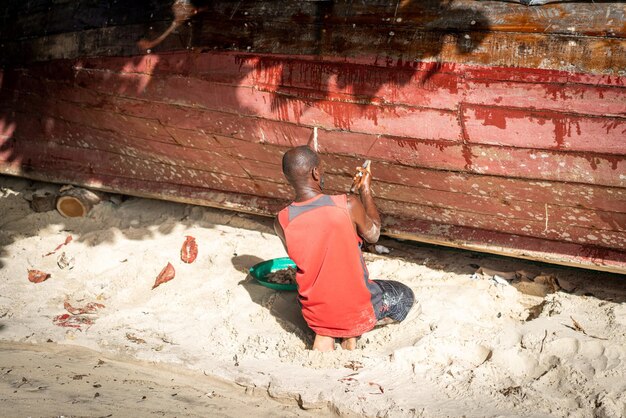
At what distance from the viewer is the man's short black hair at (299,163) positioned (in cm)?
377

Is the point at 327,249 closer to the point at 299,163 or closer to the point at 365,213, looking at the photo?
the point at 365,213

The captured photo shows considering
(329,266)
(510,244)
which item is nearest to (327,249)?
(329,266)

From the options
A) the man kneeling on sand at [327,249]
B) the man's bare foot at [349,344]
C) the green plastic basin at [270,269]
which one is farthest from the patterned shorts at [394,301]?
the green plastic basin at [270,269]

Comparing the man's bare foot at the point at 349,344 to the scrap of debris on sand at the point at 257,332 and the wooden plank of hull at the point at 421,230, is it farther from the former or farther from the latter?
the wooden plank of hull at the point at 421,230

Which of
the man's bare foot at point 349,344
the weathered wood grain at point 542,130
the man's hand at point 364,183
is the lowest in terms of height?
the man's bare foot at point 349,344

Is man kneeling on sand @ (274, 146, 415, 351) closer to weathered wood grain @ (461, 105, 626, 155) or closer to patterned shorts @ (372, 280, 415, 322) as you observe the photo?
patterned shorts @ (372, 280, 415, 322)

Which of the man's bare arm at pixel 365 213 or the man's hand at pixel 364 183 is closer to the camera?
the man's bare arm at pixel 365 213

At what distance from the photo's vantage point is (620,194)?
12.8 feet

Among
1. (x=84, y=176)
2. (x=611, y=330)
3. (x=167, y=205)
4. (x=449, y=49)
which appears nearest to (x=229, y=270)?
(x=167, y=205)

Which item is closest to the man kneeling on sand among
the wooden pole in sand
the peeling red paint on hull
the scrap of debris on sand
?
the scrap of debris on sand

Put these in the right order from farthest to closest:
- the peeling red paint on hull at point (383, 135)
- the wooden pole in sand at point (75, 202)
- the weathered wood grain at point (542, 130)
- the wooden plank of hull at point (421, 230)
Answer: the wooden pole in sand at point (75, 202) → the wooden plank of hull at point (421, 230) → the peeling red paint on hull at point (383, 135) → the weathered wood grain at point (542, 130)

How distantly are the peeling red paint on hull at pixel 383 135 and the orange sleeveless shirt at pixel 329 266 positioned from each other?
818 millimetres

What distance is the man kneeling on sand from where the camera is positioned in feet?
12.4

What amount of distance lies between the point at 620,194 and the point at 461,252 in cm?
146
